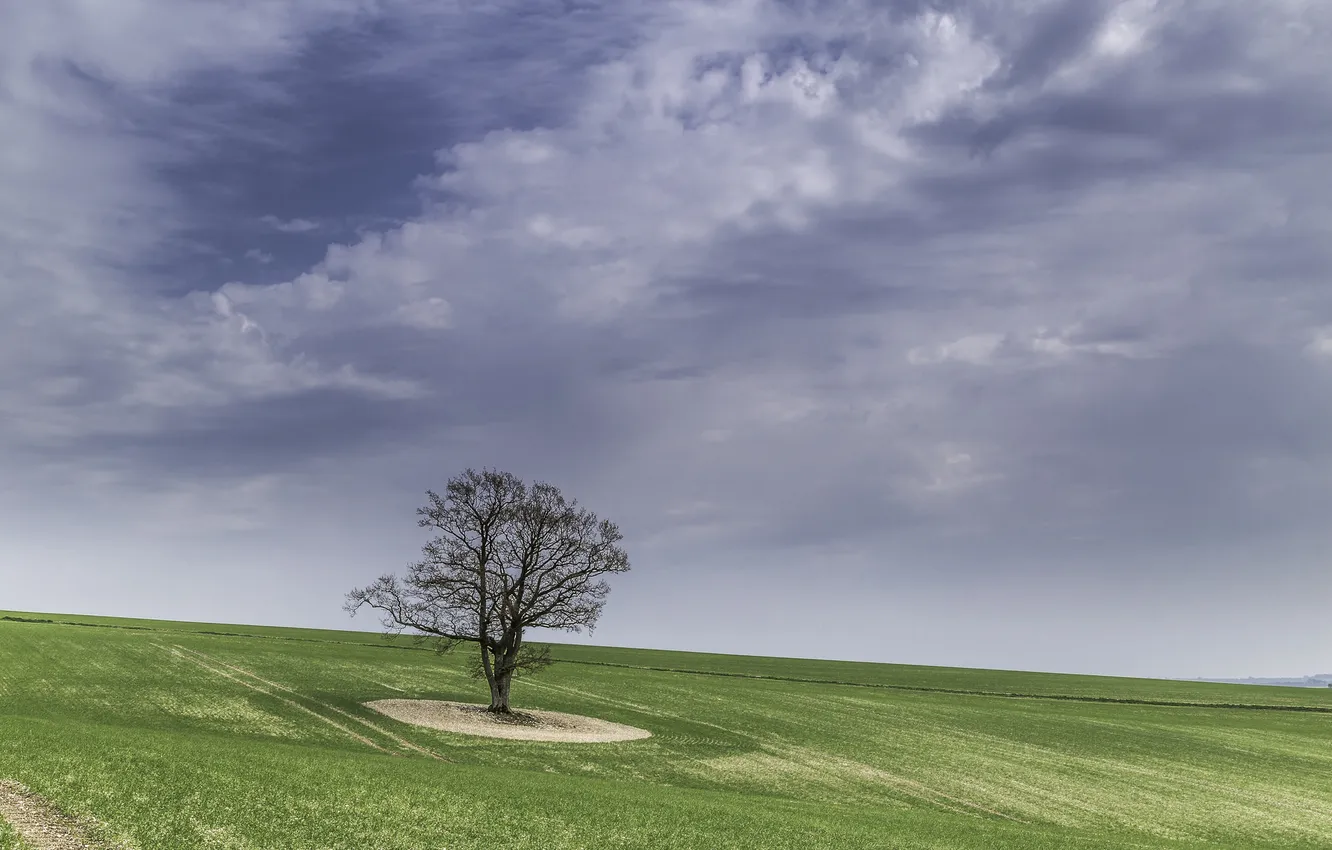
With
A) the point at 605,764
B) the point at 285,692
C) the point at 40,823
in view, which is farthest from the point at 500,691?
the point at 40,823

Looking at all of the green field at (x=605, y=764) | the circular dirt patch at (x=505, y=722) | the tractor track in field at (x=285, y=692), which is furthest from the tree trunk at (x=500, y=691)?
the tractor track in field at (x=285, y=692)

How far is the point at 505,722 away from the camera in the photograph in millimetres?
52625

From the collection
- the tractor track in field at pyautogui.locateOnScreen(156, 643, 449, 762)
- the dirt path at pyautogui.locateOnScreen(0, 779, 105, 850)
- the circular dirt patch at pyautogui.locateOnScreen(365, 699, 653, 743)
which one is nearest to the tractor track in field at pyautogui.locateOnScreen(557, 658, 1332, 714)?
the tractor track in field at pyautogui.locateOnScreen(156, 643, 449, 762)

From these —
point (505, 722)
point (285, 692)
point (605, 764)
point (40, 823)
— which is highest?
point (40, 823)

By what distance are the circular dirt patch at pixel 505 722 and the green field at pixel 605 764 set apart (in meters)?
1.80

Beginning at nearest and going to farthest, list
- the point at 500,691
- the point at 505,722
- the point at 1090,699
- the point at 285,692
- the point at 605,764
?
the point at 605,764, the point at 505,722, the point at 500,691, the point at 285,692, the point at 1090,699

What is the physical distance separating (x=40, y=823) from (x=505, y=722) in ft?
114

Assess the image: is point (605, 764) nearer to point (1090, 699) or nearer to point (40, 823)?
point (40, 823)

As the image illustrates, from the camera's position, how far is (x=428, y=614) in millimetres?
57125

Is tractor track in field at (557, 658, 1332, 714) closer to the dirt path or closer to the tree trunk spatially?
the tree trunk

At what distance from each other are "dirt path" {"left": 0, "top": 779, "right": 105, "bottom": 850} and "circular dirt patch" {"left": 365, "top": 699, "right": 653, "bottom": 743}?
27.8m

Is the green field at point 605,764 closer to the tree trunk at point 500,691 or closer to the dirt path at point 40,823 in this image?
the dirt path at point 40,823

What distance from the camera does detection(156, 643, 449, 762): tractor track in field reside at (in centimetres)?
4306

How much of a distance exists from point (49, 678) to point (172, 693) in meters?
9.89
